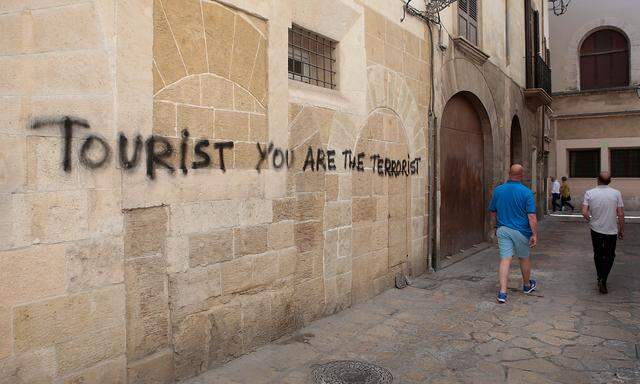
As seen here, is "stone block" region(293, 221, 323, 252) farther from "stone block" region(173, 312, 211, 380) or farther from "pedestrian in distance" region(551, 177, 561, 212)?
"pedestrian in distance" region(551, 177, 561, 212)

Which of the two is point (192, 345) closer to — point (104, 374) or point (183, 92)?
point (104, 374)

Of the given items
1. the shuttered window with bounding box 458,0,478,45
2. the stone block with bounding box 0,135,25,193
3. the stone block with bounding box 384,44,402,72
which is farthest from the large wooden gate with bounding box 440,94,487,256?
the stone block with bounding box 0,135,25,193

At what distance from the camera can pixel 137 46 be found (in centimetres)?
334

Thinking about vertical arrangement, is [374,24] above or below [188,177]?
above

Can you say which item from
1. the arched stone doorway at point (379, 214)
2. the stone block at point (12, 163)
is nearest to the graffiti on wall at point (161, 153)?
the stone block at point (12, 163)

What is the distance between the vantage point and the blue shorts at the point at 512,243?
6.08 m

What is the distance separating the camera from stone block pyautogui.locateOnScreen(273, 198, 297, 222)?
15.0ft

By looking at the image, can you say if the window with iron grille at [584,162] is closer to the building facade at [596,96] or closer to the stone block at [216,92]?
the building facade at [596,96]

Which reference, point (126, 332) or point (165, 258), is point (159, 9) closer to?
point (165, 258)

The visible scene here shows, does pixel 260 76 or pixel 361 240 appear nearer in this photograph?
pixel 260 76

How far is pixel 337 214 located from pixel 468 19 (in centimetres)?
622

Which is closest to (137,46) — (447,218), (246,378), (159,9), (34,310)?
(159,9)

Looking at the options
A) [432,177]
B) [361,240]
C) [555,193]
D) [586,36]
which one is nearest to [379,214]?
[361,240]

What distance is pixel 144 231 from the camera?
3.43m
